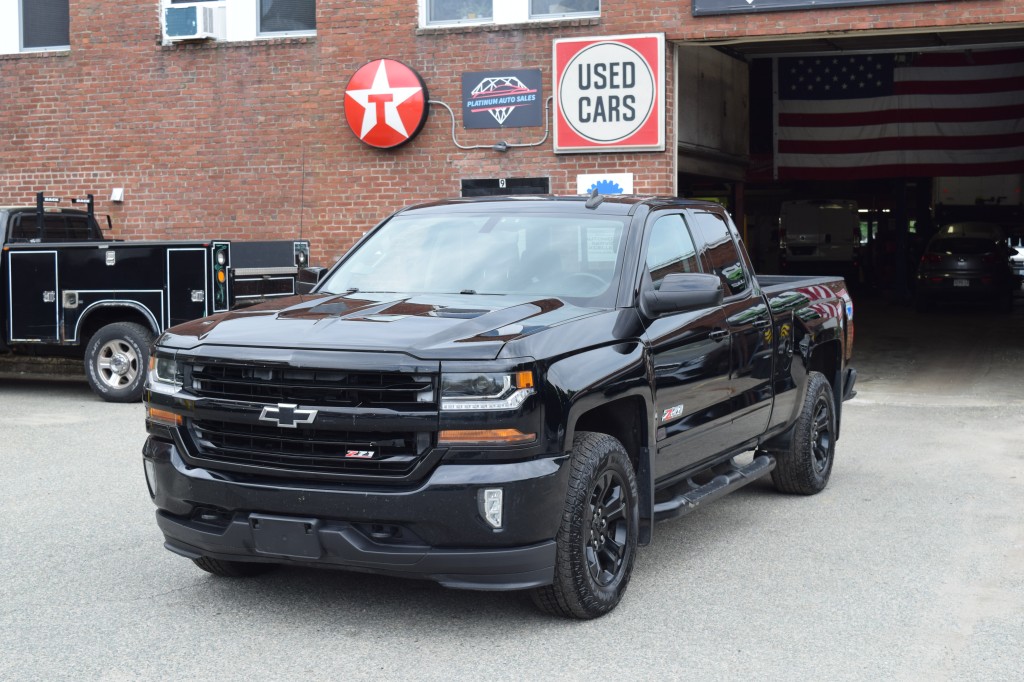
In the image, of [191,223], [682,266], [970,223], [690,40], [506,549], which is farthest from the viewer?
[970,223]

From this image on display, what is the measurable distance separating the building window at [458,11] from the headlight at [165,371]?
11329mm

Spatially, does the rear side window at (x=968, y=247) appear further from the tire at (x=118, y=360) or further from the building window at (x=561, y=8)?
the tire at (x=118, y=360)

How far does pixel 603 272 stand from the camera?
6.01 metres

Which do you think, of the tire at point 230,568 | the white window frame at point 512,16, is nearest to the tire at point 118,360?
the white window frame at point 512,16

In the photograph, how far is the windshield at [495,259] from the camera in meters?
6.01

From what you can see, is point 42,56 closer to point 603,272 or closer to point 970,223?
point 603,272

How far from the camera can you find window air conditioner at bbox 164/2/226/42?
16828 mm

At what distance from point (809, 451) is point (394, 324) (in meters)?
3.75

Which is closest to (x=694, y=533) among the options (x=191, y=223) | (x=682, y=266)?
(x=682, y=266)

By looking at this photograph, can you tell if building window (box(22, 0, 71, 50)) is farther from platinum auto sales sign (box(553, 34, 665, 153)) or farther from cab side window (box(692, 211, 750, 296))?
cab side window (box(692, 211, 750, 296))

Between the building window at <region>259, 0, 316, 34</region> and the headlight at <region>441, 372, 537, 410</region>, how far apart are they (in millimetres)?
13004

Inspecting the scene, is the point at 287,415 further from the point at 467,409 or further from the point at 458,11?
the point at 458,11

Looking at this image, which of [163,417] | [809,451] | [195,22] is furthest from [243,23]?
[163,417]

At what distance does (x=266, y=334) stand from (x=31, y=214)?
971 centimetres
